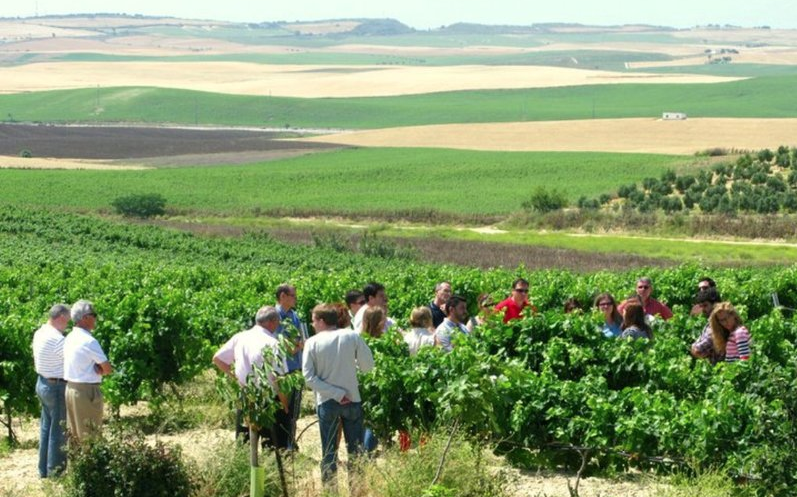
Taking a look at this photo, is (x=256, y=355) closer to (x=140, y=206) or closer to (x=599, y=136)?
(x=140, y=206)

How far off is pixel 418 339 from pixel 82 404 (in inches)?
134

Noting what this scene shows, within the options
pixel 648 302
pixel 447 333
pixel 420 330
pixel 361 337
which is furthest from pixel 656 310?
pixel 361 337

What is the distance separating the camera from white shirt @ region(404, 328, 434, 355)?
13930 millimetres

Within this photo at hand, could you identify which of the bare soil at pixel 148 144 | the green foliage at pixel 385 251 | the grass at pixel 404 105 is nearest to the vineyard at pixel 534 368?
the green foliage at pixel 385 251

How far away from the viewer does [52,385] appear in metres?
12.9

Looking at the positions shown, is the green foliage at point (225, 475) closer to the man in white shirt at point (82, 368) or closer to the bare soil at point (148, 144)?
the man in white shirt at point (82, 368)

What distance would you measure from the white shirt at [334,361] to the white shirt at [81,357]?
7.37 feet

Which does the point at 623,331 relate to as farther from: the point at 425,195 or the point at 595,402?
the point at 425,195

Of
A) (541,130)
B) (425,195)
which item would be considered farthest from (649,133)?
(425,195)

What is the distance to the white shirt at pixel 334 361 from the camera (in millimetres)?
11172

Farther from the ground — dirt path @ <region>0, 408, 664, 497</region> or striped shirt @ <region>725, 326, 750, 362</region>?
striped shirt @ <region>725, 326, 750, 362</region>

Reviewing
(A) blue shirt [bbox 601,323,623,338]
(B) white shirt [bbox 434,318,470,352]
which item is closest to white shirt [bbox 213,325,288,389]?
(B) white shirt [bbox 434,318,470,352]

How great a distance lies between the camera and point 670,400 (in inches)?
480

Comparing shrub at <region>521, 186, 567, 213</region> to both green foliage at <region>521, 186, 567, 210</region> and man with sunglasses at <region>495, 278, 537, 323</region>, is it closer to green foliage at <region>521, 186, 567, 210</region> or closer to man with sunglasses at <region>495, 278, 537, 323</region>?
green foliage at <region>521, 186, 567, 210</region>
